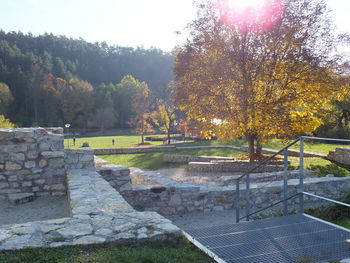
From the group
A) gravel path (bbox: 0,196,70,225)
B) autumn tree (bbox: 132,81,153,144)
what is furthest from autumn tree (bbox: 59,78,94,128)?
gravel path (bbox: 0,196,70,225)

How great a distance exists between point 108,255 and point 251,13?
1118 cm

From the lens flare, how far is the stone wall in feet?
26.6

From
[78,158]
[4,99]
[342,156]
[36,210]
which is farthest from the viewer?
[4,99]

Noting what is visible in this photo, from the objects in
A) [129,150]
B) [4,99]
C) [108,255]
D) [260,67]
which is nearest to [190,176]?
[260,67]

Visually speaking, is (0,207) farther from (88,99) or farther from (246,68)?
(88,99)

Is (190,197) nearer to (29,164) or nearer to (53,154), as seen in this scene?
(53,154)

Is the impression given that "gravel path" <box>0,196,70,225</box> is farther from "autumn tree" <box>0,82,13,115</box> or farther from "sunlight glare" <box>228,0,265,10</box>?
"autumn tree" <box>0,82,13,115</box>

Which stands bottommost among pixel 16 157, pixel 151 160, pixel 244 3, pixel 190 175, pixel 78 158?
pixel 190 175

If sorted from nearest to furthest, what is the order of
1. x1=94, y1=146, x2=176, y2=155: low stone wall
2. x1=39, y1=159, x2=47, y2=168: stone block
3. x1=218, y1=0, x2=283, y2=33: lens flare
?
x1=39, y1=159, x2=47, y2=168: stone block, x1=218, y1=0, x2=283, y2=33: lens flare, x1=94, y1=146, x2=176, y2=155: low stone wall

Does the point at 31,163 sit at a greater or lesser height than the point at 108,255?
greater

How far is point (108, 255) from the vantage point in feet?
9.91

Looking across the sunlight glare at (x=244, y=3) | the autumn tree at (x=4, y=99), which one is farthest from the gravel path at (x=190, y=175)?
the autumn tree at (x=4, y=99)

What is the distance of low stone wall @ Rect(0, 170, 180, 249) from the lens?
127 inches

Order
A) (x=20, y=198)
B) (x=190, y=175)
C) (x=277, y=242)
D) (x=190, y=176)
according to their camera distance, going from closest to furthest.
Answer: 1. (x=277, y=242)
2. (x=20, y=198)
3. (x=190, y=176)
4. (x=190, y=175)
